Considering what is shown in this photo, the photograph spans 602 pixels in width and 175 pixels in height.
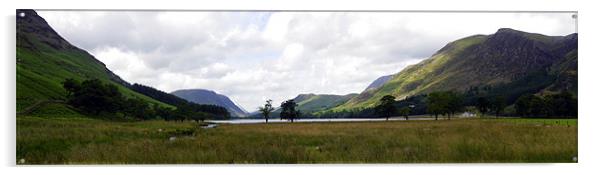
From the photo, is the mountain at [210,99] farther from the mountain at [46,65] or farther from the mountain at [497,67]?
the mountain at [497,67]

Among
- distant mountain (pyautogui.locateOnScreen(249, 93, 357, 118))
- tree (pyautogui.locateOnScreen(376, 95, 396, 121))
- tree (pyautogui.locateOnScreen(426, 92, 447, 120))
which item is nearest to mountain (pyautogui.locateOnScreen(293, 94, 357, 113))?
distant mountain (pyautogui.locateOnScreen(249, 93, 357, 118))

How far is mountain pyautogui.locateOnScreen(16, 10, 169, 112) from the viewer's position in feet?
28.8

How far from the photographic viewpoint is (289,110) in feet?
31.7

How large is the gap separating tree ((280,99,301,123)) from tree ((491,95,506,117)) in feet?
12.3

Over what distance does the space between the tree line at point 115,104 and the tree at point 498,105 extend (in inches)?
200

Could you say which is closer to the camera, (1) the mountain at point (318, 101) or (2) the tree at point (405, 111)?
(1) the mountain at point (318, 101)

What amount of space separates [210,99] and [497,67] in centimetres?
552

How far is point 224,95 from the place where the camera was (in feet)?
31.3

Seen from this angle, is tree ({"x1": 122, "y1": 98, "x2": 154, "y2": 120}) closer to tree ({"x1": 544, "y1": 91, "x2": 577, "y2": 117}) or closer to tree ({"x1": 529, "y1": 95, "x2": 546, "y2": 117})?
tree ({"x1": 529, "y1": 95, "x2": 546, "y2": 117})

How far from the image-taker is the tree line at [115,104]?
920cm

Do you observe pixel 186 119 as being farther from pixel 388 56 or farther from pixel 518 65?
pixel 518 65

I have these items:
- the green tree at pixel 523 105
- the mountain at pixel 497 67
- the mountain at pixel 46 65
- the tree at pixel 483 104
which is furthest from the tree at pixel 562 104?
the mountain at pixel 46 65

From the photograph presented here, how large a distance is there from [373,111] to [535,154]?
3.04 meters

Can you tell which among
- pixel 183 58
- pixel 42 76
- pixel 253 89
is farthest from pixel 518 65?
pixel 42 76
